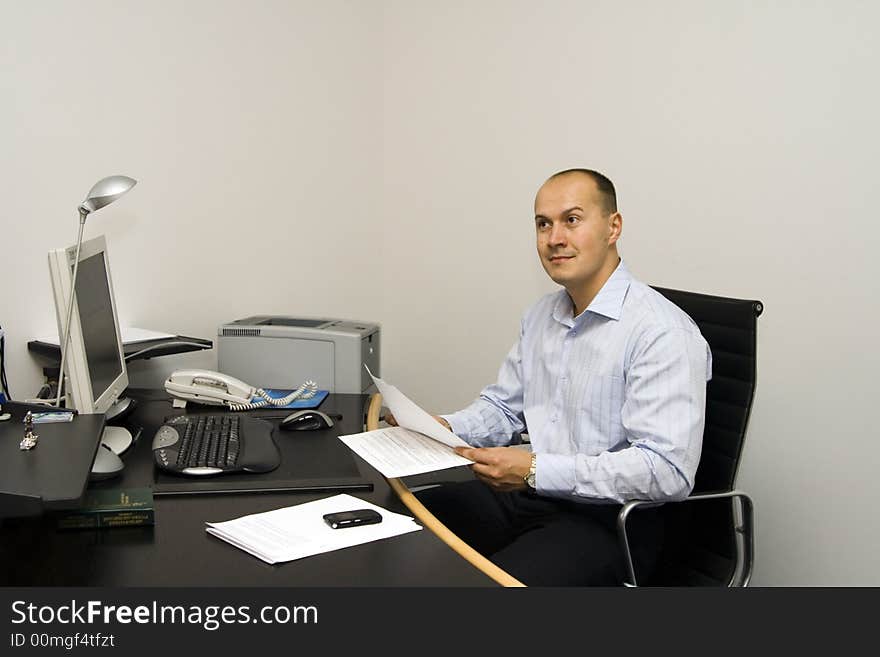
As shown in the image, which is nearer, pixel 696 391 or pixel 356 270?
pixel 696 391

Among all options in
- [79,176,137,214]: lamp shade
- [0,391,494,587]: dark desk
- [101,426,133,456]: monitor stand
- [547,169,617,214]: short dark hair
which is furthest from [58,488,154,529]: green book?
[547,169,617,214]: short dark hair

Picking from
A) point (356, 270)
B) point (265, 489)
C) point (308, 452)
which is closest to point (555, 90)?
point (356, 270)

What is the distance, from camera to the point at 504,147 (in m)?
3.12

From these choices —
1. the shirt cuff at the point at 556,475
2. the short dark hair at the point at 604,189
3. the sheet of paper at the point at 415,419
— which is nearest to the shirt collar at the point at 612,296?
the short dark hair at the point at 604,189

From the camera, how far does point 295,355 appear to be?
269 cm

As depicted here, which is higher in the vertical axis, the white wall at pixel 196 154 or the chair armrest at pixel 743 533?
the white wall at pixel 196 154

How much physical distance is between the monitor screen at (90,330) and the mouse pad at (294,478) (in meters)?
0.28

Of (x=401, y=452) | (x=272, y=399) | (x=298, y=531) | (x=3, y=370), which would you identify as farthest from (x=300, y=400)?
(x=298, y=531)

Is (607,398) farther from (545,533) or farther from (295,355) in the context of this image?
(295,355)

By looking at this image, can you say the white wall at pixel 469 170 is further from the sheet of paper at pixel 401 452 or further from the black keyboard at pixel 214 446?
→ the sheet of paper at pixel 401 452

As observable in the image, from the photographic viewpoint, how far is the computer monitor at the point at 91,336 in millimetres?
1844

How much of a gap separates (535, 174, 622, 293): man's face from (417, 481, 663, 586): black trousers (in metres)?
0.55

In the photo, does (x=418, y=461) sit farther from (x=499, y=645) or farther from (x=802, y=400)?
(x=802, y=400)

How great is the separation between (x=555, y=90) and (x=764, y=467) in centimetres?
138
